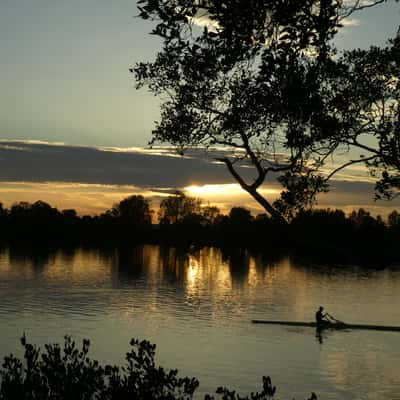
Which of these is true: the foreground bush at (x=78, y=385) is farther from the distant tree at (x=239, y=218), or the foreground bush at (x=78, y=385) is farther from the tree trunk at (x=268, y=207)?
the distant tree at (x=239, y=218)

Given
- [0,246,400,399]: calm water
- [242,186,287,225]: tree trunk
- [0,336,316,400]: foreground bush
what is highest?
[242,186,287,225]: tree trunk

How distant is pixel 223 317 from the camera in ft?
275

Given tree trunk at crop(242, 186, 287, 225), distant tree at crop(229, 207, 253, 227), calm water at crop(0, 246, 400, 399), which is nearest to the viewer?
tree trunk at crop(242, 186, 287, 225)

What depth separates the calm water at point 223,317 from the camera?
54.9 metres

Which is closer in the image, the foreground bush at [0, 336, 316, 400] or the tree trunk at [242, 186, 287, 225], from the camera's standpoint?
the foreground bush at [0, 336, 316, 400]

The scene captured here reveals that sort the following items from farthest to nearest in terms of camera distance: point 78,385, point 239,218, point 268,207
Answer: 1. point 239,218
2. point 268,207
3. point 78,385

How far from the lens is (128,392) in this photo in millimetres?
7391

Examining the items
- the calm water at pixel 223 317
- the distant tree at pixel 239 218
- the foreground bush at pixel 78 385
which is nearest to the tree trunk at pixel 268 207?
the foreground bush at pixel 78 385

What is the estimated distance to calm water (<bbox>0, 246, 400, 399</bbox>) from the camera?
180 feet

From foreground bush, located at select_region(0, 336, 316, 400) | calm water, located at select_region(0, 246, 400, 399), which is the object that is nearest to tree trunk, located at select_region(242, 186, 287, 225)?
foreground bush, located at select_region(0, 336, 316, 400)

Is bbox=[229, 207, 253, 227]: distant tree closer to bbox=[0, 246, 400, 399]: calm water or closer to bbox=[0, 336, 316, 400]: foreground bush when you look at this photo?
bbox=[0, 246, 400, 399]: calm water

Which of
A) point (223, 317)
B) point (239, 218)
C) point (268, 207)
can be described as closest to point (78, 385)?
point (268, 207)

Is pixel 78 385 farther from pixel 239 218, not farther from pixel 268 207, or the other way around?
pixel 239 218

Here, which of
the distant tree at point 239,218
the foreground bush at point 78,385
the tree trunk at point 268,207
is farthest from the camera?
the distant tree at point 239,218
